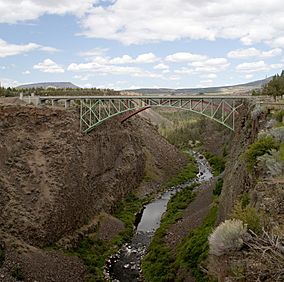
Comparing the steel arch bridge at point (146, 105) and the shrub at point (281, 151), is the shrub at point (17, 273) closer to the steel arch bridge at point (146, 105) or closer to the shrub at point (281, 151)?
the shrub at point (281, 151)

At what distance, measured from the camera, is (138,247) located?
122ft

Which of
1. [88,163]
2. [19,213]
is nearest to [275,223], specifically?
[19,213]

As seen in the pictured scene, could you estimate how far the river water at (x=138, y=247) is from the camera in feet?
104

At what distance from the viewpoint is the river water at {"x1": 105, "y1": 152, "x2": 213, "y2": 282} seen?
31.7 metres

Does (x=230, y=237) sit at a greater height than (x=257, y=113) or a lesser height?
lesser

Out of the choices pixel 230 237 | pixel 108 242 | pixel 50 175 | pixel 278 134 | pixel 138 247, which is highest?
pixel 278 134

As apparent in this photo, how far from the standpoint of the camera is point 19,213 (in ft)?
109

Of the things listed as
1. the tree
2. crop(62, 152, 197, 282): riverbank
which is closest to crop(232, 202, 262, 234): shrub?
crop(62, 152, 197, 282): riverbank

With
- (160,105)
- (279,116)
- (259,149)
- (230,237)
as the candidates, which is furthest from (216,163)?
(230,237)

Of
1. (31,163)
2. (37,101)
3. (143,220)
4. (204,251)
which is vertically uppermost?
(37,101)

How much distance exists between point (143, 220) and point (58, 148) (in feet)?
39.9

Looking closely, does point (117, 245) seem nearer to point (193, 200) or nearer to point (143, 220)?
point (143, 220)

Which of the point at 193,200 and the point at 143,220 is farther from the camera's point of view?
the point at 193,200

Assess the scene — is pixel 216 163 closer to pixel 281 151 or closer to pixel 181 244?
pixel 181 244
